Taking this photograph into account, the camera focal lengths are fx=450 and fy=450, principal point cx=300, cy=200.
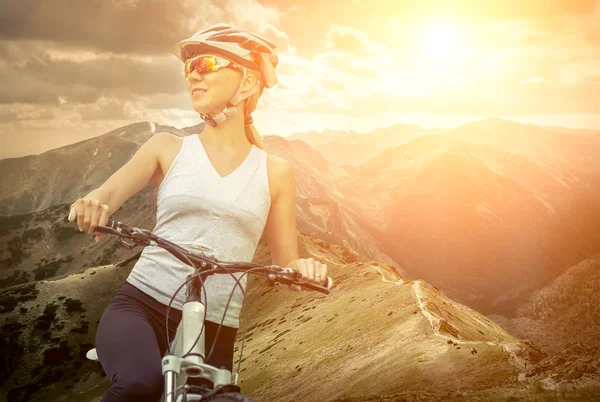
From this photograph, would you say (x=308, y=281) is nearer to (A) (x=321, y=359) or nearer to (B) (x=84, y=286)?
(A) (x=321, y=359)

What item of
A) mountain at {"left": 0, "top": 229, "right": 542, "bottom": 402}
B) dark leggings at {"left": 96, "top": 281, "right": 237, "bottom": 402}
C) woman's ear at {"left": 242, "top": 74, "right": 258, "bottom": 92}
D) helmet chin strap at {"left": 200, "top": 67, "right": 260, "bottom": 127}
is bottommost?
mountain at {"left": 0, "top": 229, "right": 542, "bottom": 402}

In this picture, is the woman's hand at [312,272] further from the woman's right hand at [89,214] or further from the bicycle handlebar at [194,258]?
the woman's right hand at [89,214]

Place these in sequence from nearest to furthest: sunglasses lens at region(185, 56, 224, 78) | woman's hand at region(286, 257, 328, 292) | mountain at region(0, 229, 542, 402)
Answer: woman's hand at region(286, 257, 328, 292), sunglasses lens at region(185, 56, 224, 78), mountain at region(0, 229, 542, 402)

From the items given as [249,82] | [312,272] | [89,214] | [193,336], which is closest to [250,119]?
[249,82]

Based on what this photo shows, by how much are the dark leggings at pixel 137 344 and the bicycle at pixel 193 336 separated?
0.17 metres

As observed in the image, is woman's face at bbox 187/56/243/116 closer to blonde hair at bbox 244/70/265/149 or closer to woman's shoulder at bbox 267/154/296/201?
blonde hair at bbox 244/70/265/149

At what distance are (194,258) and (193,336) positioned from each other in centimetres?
75

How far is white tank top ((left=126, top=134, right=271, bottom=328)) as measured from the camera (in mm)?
4605

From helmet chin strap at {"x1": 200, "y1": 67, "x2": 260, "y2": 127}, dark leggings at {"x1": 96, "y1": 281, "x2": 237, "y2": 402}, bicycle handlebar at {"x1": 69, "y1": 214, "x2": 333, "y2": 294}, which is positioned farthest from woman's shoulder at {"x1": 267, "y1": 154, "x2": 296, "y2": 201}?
dark leggings at {"x1": 96, "y1": 281, "x2": 237, "y2": 402}

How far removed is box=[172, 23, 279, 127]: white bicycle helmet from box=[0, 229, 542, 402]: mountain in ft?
22.7

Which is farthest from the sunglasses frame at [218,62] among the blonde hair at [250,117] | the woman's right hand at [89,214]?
the woman's right hand at [89,214]

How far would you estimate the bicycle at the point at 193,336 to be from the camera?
3.60 m

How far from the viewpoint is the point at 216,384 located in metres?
3.77

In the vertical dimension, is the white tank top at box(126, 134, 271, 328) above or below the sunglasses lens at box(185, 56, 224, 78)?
below
